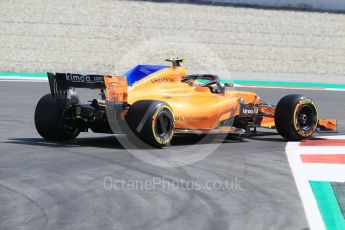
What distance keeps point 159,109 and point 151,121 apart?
24 centimetres

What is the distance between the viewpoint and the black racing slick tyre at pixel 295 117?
11.2m

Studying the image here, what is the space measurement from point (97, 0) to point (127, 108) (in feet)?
78.5

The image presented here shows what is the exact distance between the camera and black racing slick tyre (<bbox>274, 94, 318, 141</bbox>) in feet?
36.8

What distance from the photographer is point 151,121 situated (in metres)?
9.45

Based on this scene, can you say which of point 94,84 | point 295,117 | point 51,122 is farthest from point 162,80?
point 295,117

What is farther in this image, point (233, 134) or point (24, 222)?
point (233, 134)

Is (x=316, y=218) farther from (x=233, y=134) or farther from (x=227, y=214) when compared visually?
(x=233, y=134)

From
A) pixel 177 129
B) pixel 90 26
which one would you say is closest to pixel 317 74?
pixel 90 26

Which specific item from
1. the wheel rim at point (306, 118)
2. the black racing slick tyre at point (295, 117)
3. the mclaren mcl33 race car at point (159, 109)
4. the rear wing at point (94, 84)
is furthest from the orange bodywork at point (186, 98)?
the wheel rim at point (306, 118)

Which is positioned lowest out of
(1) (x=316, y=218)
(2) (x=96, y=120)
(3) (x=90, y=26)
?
(1) (x=316, y=218)

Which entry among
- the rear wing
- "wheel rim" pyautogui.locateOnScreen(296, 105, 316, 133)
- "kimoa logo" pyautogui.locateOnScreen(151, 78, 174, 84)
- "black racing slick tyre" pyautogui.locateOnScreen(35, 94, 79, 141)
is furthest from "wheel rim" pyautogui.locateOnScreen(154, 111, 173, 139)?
"wheel rim" pyautogui.locateOnScreen(296, 105, 316, 133)

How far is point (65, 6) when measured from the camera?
3161 cm

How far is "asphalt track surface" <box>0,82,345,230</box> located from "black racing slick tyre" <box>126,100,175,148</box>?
1.19 feet

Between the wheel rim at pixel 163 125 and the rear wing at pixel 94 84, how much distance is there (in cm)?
59
